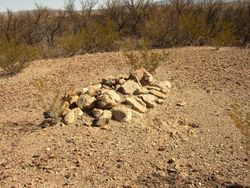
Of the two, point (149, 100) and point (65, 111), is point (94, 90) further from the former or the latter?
point (149, 100)

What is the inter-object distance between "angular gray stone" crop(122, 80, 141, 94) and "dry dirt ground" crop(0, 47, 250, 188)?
64 centimetres

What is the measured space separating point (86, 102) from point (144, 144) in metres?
1.56

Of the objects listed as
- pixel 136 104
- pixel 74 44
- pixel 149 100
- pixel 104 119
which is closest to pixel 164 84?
pixel 149 100

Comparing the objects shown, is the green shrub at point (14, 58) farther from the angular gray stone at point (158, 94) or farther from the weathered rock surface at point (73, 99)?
the angular gray stone at point (158, 94)

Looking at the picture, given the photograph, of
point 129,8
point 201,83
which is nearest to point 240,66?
point 201,83

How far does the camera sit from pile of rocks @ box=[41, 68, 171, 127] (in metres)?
7.14

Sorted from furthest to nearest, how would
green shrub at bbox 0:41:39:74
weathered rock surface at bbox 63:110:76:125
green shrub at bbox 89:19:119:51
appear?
green shrub at bbox 89:19:119:51, green shrub at bbox 0:41:39:74, weathered rock surface at bbox 63:110:76:125

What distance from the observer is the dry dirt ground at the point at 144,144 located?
18.0ft

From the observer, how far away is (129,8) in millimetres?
22547

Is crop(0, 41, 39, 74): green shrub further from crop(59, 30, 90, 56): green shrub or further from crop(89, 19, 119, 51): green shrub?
crop(89, 19, 119, 51): green shrub

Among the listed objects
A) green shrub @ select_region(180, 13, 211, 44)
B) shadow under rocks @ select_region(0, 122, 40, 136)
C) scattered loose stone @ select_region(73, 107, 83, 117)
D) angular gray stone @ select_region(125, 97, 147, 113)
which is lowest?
shadow under rocks @ select_region(0, 122, 40, 136)

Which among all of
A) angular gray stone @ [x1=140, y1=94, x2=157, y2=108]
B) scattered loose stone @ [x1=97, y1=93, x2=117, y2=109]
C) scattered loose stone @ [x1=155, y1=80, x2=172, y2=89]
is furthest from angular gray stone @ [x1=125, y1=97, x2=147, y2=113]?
scattered loose stone @ [x1=155, y1=80, x2=172, y2=89]

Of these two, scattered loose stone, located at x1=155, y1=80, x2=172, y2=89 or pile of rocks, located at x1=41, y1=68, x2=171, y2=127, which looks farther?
scattered loose stone, located at x1=155, y1=80, x2=172, y2=89

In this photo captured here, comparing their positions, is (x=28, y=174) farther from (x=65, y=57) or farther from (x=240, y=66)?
(x=65, y=57)
